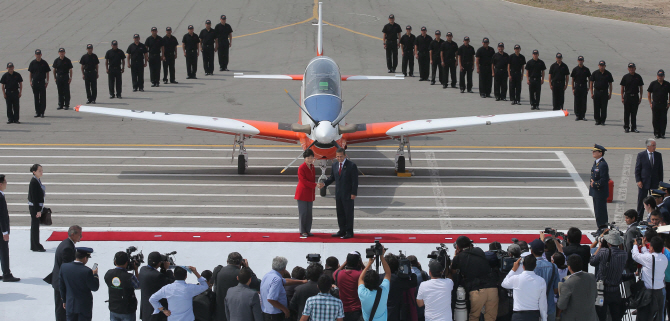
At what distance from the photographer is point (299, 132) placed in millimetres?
17109

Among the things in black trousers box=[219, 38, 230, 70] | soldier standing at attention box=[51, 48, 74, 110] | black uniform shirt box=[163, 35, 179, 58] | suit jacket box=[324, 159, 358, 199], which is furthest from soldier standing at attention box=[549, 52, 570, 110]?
soldier standing at attention box=[51, 48, 74, 110]

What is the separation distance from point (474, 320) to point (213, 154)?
41.0 ft

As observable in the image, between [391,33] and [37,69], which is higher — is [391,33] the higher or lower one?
the higher one

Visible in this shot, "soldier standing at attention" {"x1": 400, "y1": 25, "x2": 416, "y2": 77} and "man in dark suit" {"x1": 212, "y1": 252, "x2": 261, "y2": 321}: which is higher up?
"soldier standing at attention" {"x1": 400, "y1": 25, "x2": 416, "y2": 77}

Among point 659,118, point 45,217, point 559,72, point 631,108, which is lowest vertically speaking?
point 45,217

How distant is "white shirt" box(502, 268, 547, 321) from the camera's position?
27.0 ft

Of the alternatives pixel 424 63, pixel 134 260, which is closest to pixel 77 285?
pixel 134 260

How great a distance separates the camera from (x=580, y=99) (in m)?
23.2

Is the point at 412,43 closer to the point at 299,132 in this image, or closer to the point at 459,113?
the point at 459,113

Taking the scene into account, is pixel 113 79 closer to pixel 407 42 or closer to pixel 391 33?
pixel 391 33

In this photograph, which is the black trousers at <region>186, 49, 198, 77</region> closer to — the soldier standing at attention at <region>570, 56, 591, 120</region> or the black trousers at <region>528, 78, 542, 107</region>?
the black trousers at <region>528, 78, 542, 107</region>

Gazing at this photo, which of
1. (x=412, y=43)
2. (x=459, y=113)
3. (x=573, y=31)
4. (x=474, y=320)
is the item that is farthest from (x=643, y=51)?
(x=474, y=320)

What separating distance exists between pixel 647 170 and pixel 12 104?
18438 millimetres

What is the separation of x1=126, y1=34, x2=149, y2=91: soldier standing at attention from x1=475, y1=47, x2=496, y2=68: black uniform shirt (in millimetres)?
12459
